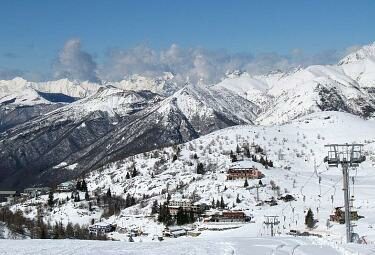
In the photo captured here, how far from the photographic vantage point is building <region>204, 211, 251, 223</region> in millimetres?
183875

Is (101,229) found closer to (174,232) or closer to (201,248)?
(174,232)

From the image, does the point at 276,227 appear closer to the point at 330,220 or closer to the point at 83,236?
the point at 330,220

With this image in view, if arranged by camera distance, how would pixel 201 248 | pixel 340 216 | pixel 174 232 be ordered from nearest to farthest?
1. pixel 201 248
2. pixel 340 216
3. pixel 174 232

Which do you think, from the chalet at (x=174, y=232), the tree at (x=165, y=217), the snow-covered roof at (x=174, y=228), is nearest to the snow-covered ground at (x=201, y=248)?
the chalet at (x=174, y=232)

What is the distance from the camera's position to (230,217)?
18688 cm

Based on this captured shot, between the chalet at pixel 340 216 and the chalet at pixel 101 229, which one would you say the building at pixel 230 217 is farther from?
the chalet at pixel 101 229

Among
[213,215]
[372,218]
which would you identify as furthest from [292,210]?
[372,218]

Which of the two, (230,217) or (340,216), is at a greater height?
(340,216)

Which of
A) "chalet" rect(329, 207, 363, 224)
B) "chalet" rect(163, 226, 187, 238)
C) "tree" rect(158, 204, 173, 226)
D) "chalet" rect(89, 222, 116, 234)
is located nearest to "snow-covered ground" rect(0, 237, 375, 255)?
"chalet" rect(329, 207, 363, 224)

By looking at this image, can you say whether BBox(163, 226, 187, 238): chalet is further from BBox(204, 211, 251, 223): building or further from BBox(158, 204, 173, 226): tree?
BBox(204, 211, 251, 223): building

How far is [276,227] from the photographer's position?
161000 millimetres

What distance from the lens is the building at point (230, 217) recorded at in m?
184

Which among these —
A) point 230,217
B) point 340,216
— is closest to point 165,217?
point 230,217

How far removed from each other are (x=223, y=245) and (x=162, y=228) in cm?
12763
